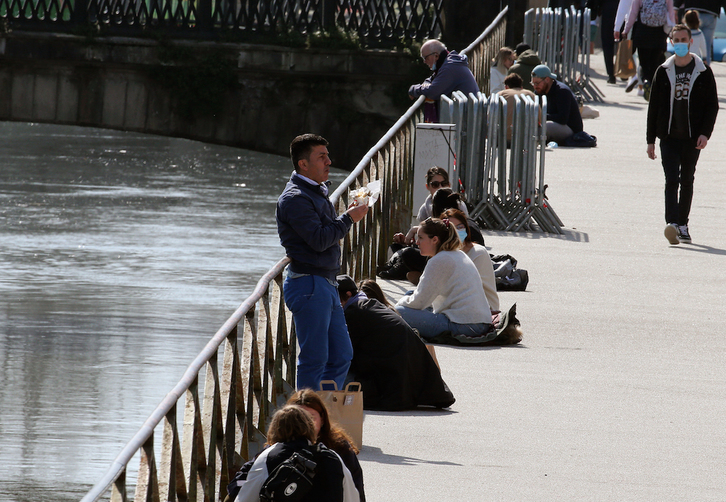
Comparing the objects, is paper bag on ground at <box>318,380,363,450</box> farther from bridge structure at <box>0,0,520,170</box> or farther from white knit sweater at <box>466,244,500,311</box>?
bridge structure at <box>0,0,520,170</box>

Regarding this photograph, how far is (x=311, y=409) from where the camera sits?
15.6ft

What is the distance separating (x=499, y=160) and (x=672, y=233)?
1655mm

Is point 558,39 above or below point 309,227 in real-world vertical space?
above

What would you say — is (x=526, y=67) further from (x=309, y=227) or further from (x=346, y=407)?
(x=346, y=407)

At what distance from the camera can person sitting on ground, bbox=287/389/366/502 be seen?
4.75m

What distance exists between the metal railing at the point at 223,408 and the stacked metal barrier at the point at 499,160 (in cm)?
324

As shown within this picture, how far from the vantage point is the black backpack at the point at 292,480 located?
14.7 ft

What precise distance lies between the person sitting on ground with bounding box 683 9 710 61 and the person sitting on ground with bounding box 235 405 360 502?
48.8 ft

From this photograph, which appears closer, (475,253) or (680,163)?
(475,253)

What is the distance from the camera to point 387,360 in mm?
6871

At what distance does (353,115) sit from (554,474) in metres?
15.5

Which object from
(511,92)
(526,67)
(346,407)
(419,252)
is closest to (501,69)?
(526,67)

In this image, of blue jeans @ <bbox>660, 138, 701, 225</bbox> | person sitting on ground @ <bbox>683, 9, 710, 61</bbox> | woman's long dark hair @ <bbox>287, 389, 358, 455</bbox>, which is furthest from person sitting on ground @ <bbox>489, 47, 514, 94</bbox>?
woman's long dark hair @ <bbox>287, 389, 358, 455</bbox>

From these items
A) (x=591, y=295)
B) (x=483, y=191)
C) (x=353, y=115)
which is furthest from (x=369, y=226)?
(x=353, y=115)
